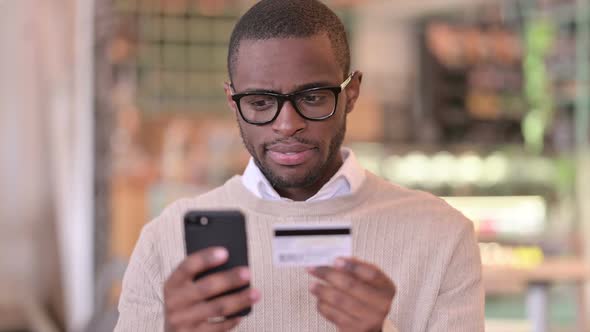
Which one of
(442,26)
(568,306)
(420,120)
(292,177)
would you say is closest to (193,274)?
(292,177)

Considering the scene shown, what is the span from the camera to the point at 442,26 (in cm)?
802

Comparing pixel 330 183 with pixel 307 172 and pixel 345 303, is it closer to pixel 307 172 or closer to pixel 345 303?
pixel 307 172

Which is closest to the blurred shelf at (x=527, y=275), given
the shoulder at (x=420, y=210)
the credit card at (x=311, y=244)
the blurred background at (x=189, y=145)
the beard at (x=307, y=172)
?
the blurred background at (x=189, y=145)

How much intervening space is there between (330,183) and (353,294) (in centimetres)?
31

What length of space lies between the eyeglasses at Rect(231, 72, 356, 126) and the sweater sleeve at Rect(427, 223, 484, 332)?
0.27 metres

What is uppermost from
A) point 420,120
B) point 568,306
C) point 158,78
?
point 158,78

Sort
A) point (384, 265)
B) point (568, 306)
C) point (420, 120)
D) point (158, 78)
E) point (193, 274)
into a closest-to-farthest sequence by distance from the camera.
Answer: point (193, 274)
point (384, 265)
point (568, 306)
point (158, 78)
point (420, 120)

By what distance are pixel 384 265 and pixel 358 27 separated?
9070 millimetres

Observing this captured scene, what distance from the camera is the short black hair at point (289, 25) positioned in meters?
1.09

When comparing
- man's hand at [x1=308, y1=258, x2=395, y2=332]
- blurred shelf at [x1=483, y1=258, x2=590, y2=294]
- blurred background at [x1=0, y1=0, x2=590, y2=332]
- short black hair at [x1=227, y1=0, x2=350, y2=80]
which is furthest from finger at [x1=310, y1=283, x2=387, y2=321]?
blurred shelf at [x1=483, y1=258, x2=590, y2=294]

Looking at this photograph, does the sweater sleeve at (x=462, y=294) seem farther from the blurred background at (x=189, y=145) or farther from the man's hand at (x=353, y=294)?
the blurred background at (x=189, y=145)

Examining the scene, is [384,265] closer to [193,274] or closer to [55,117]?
[193,274]

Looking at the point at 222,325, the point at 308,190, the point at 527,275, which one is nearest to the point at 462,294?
the point at 308,190

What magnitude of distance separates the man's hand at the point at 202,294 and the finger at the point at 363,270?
0.10m
